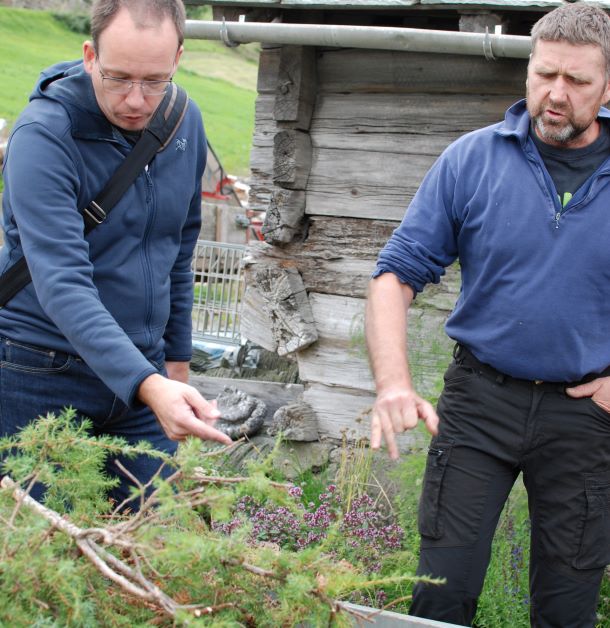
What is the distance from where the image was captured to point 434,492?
9.05ft

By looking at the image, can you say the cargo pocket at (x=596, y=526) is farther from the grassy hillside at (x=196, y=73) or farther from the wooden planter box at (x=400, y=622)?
the grassy hillside at (x=196, y=73)

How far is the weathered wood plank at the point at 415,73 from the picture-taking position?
4.56 metres

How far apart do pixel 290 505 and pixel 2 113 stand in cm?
2674

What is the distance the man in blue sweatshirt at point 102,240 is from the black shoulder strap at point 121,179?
2 centimetres

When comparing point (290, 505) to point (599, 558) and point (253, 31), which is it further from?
point (253, 31)

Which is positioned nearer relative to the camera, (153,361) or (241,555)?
(241,555)

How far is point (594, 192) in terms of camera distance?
2.63m

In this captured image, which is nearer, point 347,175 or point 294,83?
point 294,83

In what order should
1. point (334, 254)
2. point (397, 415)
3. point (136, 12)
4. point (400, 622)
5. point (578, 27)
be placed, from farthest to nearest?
point (334, 254) < point (578, 27) < point (397, 415) < point (136, 12) < point (400, 622)

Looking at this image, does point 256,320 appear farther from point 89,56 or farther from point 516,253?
point 89,56

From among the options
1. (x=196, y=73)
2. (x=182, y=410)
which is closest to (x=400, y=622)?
(x=182, y=410)

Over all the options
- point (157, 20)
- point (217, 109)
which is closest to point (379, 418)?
point (157, 20)

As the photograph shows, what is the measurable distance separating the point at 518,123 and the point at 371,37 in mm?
1506

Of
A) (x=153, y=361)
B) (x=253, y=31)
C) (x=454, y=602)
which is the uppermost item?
(x=253, y=31)
